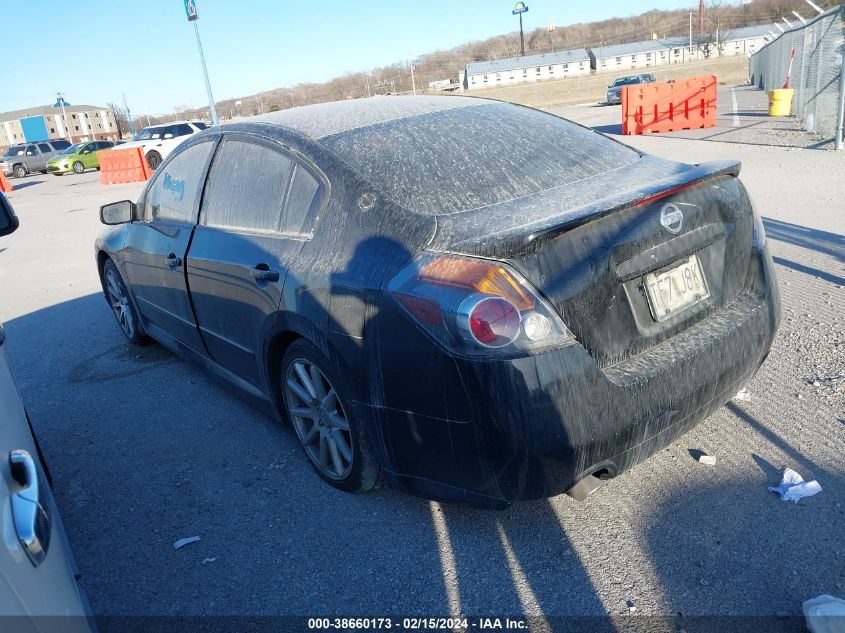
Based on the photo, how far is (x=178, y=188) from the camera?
4.24 meters

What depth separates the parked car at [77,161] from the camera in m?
32.3

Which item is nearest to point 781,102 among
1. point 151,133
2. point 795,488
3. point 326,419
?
point 795,488

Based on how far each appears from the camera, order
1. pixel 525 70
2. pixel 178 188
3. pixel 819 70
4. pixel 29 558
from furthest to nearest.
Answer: pixel 525 70 → pixel 819 70 → pixel 178 188 → pixel 29 558

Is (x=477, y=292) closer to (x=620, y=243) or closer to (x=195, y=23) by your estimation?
(x=620, y=243)

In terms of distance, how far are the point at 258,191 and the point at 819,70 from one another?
15.2 m

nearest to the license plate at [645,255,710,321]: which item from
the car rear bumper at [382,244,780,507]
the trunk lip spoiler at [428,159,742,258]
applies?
the car rear bumper at [382,244,780,507]

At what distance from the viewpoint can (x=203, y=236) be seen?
3.75 meters

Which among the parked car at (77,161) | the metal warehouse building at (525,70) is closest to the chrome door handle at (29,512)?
the parked car at (77,161)

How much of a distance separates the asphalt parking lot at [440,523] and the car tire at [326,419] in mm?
160

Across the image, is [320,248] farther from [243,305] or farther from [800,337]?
[800,337]

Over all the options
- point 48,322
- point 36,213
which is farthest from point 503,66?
point 48,322

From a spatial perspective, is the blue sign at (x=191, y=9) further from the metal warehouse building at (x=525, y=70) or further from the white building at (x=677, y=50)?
the white building at (x=677, y=50)

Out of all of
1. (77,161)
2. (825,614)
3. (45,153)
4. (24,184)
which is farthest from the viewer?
(45,153)

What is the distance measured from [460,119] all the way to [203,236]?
1.59m
